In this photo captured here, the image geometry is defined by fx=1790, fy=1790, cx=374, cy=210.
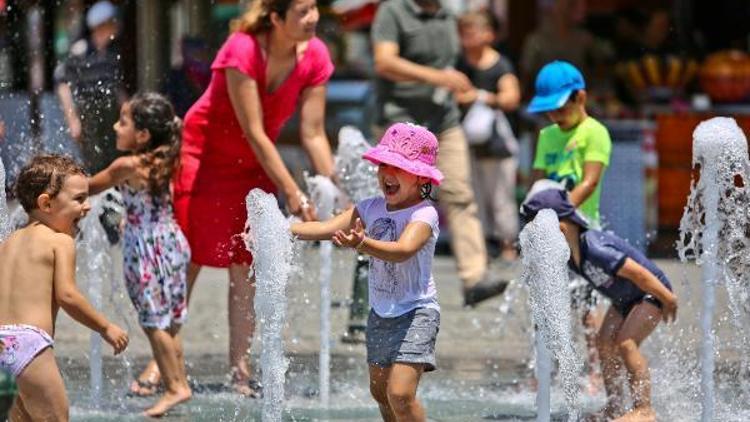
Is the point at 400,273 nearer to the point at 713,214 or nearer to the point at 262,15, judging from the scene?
the point at 713,214

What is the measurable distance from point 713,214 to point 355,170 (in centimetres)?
189

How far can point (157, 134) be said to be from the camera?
659 centimetres

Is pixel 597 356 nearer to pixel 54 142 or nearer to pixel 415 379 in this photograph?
pixel 415 379

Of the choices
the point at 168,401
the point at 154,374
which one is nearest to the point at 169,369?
the point at 168,401

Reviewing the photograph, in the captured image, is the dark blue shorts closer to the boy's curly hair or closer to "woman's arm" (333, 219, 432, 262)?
"woman's arm" (333, 219, 432, 262)

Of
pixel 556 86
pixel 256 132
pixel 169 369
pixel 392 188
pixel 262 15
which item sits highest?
pixel 262 15

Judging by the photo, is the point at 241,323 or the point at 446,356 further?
the point at 446,356

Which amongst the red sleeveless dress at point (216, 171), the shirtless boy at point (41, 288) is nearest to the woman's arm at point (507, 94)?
the red sleeveless dress at point (216, 171)

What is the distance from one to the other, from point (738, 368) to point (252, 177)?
2021 millimetres

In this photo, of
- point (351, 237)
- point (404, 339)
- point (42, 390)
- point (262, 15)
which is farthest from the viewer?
point (262, 15)

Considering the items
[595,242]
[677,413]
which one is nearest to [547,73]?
[595,242]

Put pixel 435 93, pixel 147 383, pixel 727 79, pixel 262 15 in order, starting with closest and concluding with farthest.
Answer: pixel 262 15, pixel 147 383, pixel 435 93, pixel 727 79

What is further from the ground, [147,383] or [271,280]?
[271,280]

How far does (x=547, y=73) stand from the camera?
22.3ft
